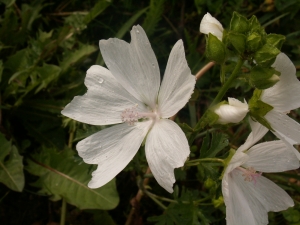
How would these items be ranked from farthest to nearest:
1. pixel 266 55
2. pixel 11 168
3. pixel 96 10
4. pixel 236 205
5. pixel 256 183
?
pixel 96 10 < pixel 11 168 < pixel 256 183 < pixel 236 205 < pixel 266 55

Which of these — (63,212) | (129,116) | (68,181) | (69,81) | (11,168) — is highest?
(129,116)

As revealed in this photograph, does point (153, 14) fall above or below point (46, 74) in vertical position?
above

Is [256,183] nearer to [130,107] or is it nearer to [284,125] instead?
[284,125]

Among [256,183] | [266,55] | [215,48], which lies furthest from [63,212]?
[266,55]

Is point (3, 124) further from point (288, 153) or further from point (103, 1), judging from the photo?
point (288, 153)

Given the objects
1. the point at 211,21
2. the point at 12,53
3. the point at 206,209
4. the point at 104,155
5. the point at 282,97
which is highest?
the point at 211,21

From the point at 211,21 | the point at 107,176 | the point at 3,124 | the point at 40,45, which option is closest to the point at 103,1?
the point at 40,45

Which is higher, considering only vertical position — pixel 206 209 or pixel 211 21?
pixel 211 21

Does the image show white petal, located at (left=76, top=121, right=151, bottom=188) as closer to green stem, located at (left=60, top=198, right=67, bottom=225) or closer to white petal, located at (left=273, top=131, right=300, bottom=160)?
white petal, located at (left=273, top=131, right=300, bottom=160)
